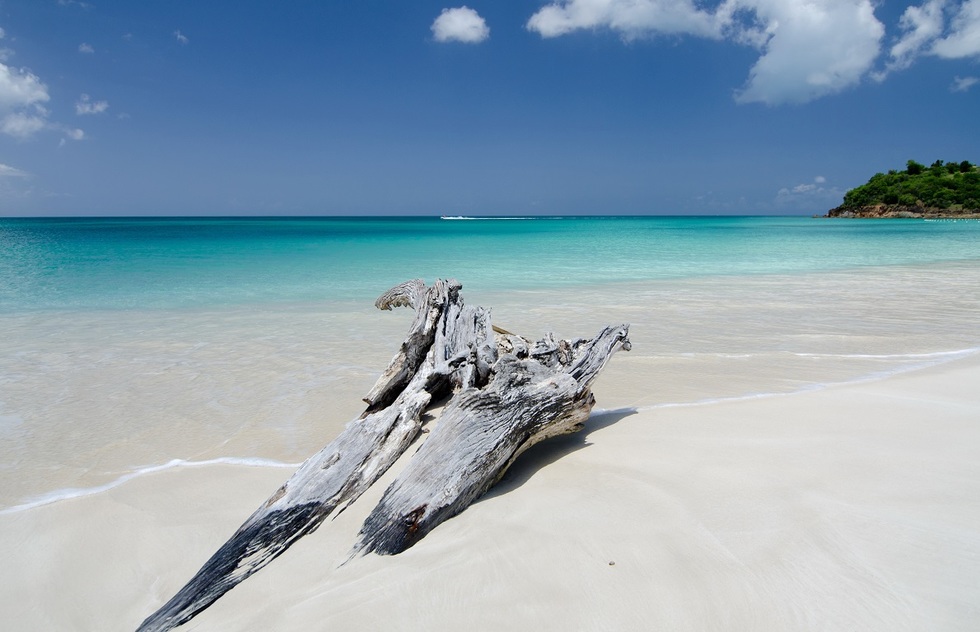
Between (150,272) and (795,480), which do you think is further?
(150,272)

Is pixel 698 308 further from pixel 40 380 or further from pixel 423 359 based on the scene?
pixel 40 380

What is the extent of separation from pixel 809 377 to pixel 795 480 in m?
2.77

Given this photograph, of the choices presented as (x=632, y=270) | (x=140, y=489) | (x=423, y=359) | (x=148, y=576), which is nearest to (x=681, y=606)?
(x=148, y=576)

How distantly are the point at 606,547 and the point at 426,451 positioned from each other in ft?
3.20

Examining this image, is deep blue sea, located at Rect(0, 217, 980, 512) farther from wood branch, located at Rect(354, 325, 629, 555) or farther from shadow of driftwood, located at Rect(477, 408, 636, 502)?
wood branch, located at Rect(354, 325, 629, 555)

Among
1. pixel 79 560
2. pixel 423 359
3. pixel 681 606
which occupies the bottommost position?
pixel 79 560

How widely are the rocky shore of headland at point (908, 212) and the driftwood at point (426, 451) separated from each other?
3468 inches

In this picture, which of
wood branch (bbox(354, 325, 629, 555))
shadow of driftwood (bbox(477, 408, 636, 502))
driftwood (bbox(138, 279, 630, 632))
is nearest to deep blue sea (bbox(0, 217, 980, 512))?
shadow of driftwood (bbox(477, 408, 636, 502))

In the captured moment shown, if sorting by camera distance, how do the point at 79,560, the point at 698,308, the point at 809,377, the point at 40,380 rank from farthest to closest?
the point at 698,308 → the point at 40,380 → the point at 809,377 → the point at 79,560

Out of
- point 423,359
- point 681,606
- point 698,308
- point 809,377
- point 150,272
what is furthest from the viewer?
point 150,272

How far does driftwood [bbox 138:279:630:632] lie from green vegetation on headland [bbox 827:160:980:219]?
289 feet

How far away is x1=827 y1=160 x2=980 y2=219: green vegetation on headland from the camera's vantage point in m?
71.7

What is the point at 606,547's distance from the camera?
8.59 ft

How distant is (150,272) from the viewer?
57.7 feet
